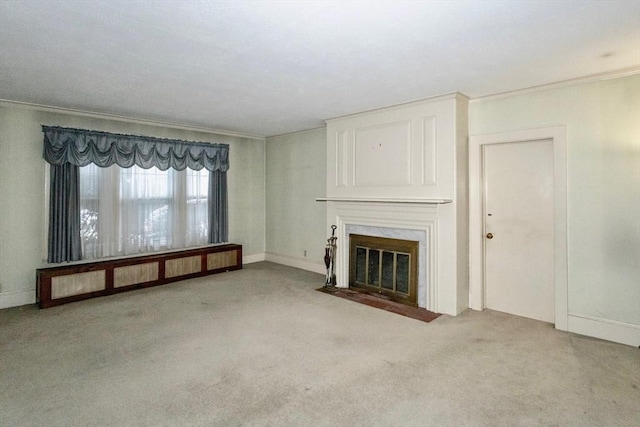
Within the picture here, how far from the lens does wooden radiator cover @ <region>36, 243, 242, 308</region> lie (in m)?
4.28

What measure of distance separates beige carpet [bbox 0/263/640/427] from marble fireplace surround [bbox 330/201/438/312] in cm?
54

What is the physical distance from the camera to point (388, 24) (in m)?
2.27

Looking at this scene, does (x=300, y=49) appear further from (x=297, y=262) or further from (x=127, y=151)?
(x=297, y=262)

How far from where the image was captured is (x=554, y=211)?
352 cm

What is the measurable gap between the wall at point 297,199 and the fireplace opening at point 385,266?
1040mm

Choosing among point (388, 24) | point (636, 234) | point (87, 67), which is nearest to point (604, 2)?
point (388, 24)

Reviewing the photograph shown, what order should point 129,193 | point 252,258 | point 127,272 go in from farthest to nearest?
point 252,258
point 129,193
point 127,272

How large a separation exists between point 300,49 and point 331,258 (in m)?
3.14

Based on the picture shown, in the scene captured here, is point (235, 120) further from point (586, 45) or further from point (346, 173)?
point (586, 45)

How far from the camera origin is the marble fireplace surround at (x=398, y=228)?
4066mm

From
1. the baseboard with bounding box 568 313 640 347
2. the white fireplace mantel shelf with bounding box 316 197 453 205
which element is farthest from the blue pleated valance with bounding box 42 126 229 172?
the baseboard with bounding box 568 313 640 347

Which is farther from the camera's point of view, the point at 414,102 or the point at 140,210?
the point at 140,210

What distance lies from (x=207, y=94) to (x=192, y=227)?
2759 millimetres

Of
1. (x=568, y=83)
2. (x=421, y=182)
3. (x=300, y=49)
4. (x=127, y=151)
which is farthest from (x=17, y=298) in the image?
(x=568, y=83)
